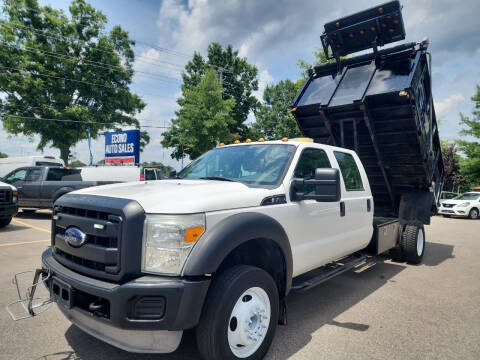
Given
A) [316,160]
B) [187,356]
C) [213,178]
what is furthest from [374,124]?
[187,356]

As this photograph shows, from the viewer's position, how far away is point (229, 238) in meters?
2.40

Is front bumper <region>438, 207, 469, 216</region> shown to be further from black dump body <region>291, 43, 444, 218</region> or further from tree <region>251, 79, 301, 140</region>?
tree <region>251, 79, 301, 140</region>

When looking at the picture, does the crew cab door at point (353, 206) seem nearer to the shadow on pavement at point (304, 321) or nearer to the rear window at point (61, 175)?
the shadow on pavement at point (304, 321)

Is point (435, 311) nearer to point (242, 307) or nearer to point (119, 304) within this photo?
point (242, 307)

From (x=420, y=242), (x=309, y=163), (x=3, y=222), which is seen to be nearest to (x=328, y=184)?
(x=309, y=163)

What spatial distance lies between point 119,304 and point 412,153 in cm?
573

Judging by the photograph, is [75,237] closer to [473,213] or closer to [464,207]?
[464,207]

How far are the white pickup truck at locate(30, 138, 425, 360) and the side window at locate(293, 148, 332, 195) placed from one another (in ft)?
0.29

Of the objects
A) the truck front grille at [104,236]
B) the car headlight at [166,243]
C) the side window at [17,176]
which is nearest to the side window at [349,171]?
the car headlight at [166,243]

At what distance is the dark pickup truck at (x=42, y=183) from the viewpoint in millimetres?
11378

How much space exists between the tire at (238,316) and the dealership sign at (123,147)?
1696 cm

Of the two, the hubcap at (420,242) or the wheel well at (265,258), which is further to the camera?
the hubcap at (420,242)

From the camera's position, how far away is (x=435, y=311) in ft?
12.8

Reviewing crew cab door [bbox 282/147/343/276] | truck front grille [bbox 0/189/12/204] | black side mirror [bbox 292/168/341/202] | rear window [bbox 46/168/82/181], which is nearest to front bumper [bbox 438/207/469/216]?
crew cab door [bbox 282/147/343/276]
